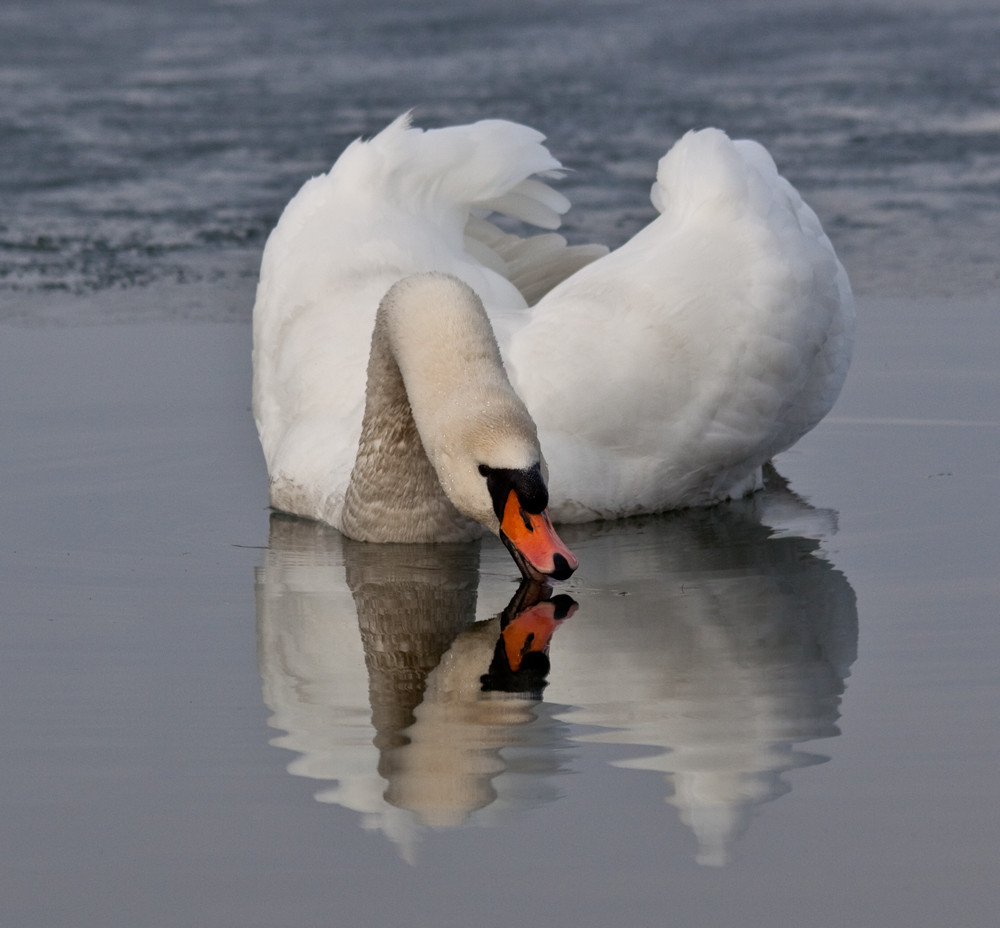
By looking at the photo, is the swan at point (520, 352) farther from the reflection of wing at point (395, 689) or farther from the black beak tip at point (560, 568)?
the reflection of wing at point (395, 689)

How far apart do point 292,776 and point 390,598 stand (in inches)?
62.6

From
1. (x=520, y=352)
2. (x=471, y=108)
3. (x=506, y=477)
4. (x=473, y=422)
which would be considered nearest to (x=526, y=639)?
(x=506, y=477)

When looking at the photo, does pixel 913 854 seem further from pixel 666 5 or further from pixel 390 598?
pixel 666 5

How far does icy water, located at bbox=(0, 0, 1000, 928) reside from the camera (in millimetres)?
3377

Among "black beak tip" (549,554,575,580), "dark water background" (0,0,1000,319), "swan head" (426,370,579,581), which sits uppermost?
"swan head" (426,370,579,581)

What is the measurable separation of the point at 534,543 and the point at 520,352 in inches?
54.6

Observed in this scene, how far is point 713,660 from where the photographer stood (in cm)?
466

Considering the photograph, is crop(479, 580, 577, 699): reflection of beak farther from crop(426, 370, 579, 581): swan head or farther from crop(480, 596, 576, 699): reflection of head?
crop(426, 370, 579, 581): swan head

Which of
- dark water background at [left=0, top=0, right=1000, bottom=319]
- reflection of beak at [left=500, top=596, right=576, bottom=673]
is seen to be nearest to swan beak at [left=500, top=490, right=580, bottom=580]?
reflection of beak at [left=500, top=596, right=576, bottom=673]

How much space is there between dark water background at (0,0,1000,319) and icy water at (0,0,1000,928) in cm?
11

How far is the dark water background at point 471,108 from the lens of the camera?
11180 mm

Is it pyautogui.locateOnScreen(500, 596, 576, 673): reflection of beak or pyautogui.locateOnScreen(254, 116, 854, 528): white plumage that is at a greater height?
pyautogui.locateOnScreen(254, 116, 854, 528): white plumage

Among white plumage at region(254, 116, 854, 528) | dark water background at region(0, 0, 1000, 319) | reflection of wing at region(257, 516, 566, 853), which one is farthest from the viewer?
dark water background at region(0, 0, 1000, 319)

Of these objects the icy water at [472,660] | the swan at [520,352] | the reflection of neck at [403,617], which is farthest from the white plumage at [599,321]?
the reflection of neck at [403,617]
